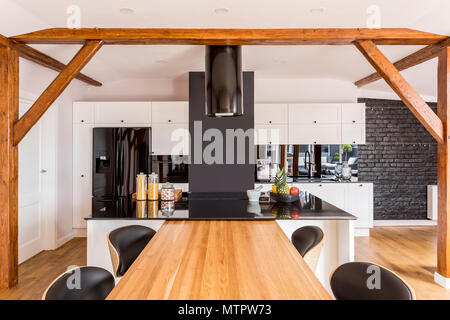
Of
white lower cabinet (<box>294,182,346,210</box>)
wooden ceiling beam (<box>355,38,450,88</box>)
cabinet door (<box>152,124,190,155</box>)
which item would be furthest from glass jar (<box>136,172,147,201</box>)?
wooden ceiling beam (<box>355,38,450,88</box>)

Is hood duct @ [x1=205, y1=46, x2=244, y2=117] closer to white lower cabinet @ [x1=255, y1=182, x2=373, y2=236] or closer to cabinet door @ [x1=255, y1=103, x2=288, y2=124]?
cabinet door @ [x1=255, y1=103, x2=288, y2=124]

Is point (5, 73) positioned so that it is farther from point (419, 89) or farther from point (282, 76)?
point (419, 89)

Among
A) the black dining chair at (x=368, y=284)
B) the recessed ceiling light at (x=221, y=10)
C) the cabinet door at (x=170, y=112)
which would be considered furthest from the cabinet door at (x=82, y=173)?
the black dining chair at (x=368, y=284)

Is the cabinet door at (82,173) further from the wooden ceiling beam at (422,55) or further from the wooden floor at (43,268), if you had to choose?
the wooden ceiling beam at (422,55)

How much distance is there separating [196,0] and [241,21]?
23.5 inches

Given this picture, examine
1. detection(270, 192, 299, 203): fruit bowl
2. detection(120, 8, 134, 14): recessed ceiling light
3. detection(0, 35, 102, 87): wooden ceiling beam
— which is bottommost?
detection(270, 192, 299, 203): fruit bowl

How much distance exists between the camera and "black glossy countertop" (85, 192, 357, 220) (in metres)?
2.38

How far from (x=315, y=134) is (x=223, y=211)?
10.9 ft

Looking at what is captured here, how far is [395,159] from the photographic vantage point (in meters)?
6.02

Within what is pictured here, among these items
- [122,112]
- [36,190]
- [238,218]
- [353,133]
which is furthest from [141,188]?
[353,133]

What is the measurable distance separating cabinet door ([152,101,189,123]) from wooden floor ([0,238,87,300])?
2269 mm

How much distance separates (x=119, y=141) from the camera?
16.3 ft

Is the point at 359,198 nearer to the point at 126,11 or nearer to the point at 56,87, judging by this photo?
the point at 126,11
